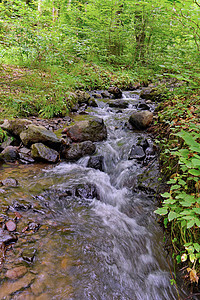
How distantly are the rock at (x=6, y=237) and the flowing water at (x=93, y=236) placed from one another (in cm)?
8

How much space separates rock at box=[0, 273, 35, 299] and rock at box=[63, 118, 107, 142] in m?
3.31

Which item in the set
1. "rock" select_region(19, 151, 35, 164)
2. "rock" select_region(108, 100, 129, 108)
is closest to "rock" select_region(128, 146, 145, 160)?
"rock" select_region(19, 151, 35, 164)

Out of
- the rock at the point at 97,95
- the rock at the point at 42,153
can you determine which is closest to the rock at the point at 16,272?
the rock at the point at 42,153

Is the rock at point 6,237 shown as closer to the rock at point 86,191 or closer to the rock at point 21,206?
the rock at point 21,206

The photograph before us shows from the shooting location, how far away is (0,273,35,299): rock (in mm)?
1557

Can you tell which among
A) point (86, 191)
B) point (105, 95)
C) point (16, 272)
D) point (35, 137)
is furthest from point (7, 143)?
point (105, 95)

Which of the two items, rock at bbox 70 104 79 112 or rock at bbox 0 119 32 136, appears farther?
rock at bbox 70 104 79 112

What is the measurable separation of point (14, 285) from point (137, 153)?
3244 mm

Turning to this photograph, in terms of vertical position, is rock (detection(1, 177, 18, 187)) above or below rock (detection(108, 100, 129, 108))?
below

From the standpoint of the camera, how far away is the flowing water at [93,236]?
1788mm

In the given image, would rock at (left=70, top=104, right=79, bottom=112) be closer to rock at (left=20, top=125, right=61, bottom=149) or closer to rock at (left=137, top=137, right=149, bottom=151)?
rock at (left=20, top=125, right=61, bottom=149)

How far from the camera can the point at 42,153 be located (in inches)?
157

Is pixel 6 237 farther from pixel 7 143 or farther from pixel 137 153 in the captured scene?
pixel 137 153

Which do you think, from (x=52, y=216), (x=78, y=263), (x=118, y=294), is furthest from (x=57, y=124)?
(x=118, y=294)
